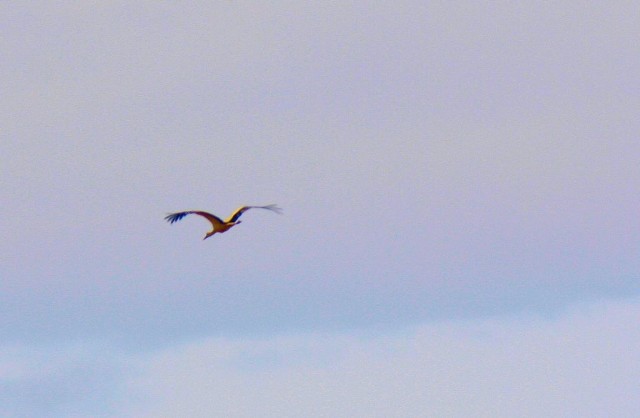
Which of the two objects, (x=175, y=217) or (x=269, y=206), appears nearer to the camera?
(x=269, y=206)

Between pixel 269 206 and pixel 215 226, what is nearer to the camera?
pixel 269 206

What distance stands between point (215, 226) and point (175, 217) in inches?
201

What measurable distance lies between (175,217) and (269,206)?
8034 mm

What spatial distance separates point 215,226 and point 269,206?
11227 millimetres

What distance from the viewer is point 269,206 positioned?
302 feet

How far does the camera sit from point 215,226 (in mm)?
102625
